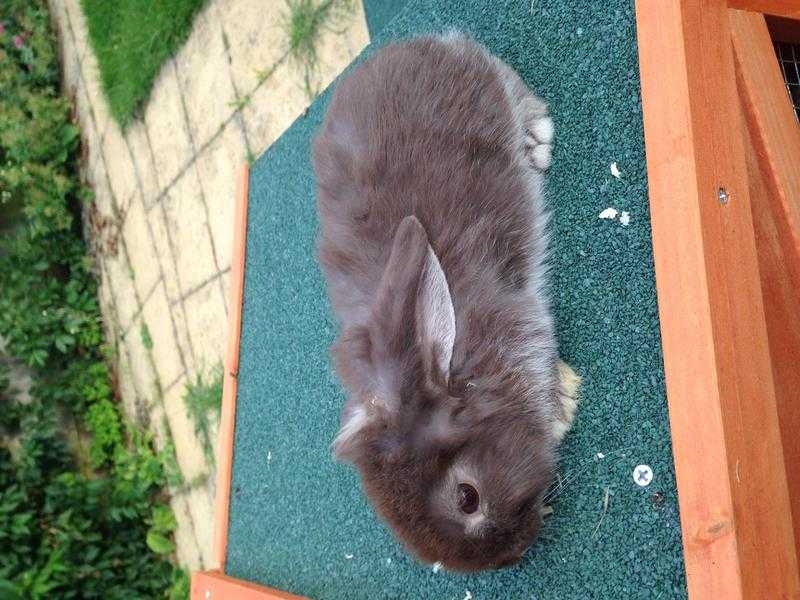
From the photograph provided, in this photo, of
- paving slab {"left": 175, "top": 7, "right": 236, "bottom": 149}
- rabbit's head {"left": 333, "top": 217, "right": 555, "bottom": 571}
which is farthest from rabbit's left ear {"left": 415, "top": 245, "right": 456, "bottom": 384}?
paving slab {"left": 175, "top": 7, "right": 236, "bottom": 149}

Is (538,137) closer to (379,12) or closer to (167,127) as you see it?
(379,12)

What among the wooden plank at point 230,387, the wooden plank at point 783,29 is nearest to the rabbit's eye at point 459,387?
the wooden plank at point 783,29

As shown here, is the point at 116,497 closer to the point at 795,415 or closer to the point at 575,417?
→ the point at 575,417

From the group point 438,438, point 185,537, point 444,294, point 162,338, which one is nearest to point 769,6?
point 444,294

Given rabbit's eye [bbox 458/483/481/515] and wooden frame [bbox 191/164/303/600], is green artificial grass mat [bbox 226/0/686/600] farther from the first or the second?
rabbit's eye [bbox 458/483/481/515]

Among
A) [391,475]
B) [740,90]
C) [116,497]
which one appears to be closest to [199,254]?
[116,497]

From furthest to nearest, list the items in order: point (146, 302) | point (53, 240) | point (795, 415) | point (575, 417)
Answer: point (53, 240)
point (146, 302)
point (575, 417)
point (795, 415)

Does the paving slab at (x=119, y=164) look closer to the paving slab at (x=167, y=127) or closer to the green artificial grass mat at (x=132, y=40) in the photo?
the green artificial grass mat at (x=132, y=40)
